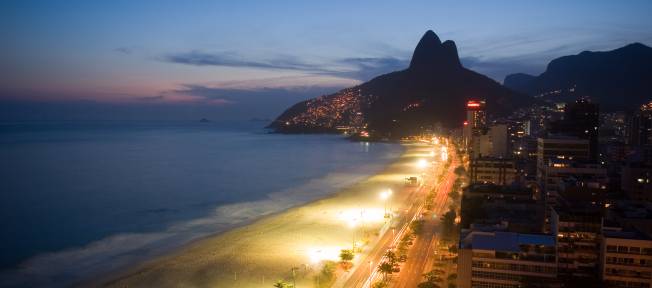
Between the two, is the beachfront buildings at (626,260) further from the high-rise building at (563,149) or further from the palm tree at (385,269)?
the high-rise building at (563,149)

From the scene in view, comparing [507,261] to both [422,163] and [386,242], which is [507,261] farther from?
[422,163]

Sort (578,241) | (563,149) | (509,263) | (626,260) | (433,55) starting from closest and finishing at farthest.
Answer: (509,263)
(626,260)
(578,241)
(563,149)
(433,55)

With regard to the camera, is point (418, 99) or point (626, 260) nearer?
point (626, 260)

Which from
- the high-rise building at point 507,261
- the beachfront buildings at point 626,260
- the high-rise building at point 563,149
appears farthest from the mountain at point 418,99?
the high-rise building at point 507,261

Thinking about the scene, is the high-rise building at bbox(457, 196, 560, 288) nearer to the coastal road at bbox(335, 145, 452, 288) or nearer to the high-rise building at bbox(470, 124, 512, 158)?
the coastal road at bbox(335, 145, 452, 288)

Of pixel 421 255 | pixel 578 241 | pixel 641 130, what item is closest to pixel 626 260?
pixel 578 241

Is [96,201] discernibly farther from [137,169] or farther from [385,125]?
[385,125]

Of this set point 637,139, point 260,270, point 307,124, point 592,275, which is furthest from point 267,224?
point 307,124
